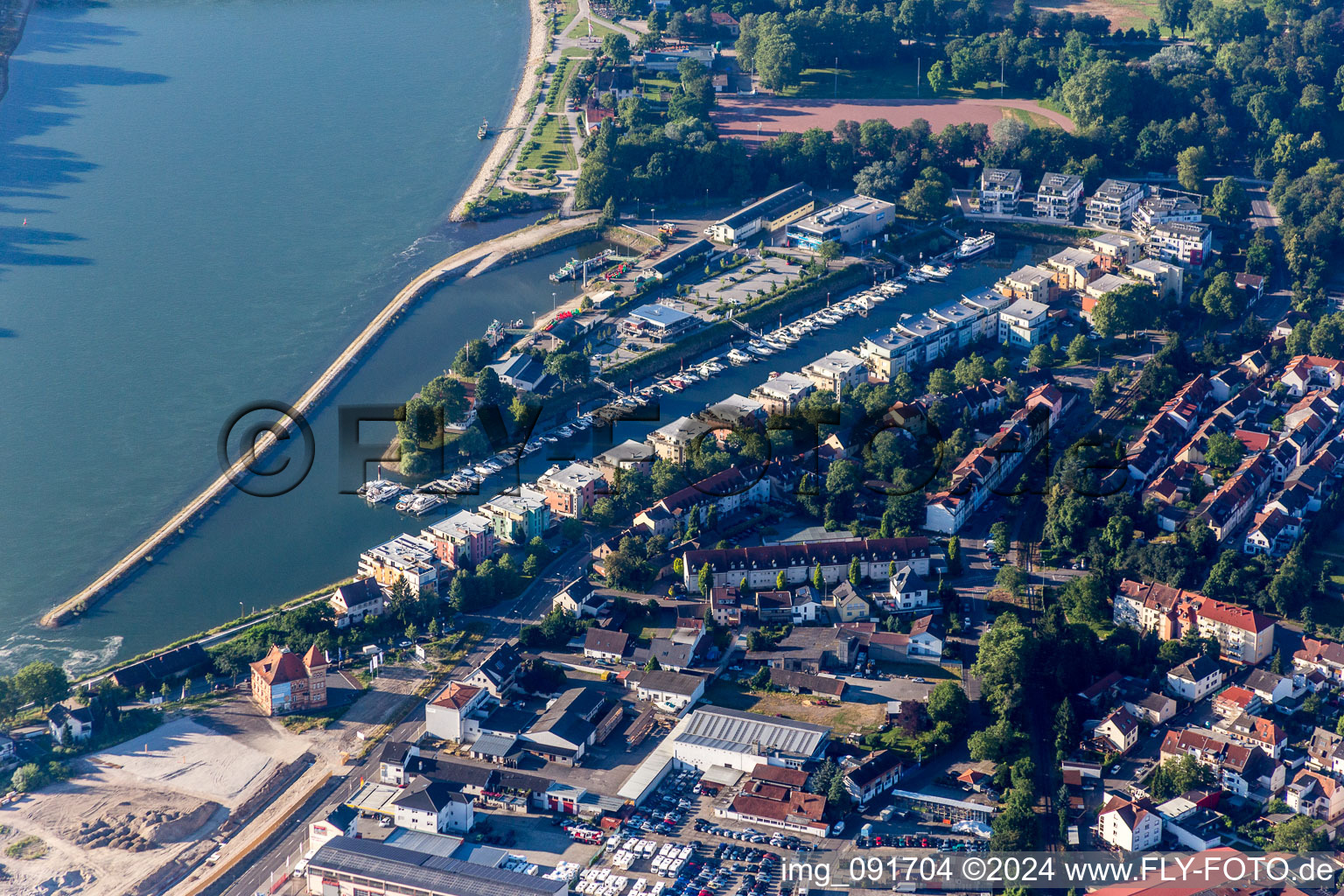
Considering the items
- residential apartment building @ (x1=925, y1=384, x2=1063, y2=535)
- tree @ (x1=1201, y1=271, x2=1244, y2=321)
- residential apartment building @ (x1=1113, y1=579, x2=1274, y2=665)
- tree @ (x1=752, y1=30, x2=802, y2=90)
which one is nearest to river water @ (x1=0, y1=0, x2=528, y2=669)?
tree @ (x1=752, y1=30, x2=802, y2=90)

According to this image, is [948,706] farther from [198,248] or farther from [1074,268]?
[198,248]

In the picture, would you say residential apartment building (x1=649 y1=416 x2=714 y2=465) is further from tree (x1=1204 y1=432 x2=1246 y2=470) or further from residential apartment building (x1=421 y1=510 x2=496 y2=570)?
tree (x1=1204 y1=432 x2=1246 y2=470)

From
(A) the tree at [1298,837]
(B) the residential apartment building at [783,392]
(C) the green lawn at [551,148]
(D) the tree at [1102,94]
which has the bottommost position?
(A) the tree at [1298,837]

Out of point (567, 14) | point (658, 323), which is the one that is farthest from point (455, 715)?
point (567, 14)

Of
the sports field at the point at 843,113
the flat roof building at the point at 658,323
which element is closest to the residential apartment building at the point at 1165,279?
the sports field at the point at 843,113

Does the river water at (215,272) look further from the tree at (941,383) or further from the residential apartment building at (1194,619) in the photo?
the residential apartment building at (1194,619)

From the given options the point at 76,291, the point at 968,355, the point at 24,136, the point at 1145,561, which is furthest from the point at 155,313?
the point at 1145,561
